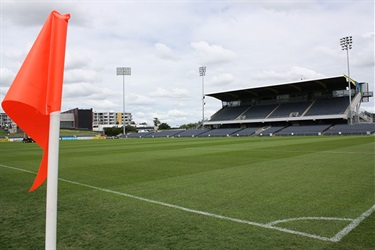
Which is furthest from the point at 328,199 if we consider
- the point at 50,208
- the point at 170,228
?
the point at 50,208

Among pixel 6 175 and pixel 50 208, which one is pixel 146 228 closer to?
pixel 50 208

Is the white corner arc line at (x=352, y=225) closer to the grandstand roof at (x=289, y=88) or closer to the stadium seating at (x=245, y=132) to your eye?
the stadium seating at (x=245, y=132)

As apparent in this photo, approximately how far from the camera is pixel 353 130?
1876 inches

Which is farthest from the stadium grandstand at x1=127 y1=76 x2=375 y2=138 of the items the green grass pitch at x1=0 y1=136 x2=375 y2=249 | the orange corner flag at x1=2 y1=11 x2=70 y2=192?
the orange corner flag at x1=2 y1=11 x2=70 y2=192

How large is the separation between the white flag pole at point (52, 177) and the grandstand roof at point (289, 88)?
195 ft

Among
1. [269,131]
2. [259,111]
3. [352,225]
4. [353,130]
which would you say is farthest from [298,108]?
[352,225]

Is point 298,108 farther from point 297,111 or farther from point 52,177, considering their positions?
point 52,177

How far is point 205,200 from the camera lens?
6.55 metres

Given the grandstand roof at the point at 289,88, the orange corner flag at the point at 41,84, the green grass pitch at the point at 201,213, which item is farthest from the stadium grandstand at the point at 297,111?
the orange corner flag at the point at 41,84

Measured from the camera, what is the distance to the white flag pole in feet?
6.29

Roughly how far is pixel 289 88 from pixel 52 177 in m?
67.9

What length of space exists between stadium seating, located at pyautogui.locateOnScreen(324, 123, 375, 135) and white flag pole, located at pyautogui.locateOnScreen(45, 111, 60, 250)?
5114cm

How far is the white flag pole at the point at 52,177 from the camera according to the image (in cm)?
192

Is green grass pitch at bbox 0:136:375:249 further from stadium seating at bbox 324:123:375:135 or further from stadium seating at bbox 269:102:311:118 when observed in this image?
stadium seating at bbox 269:102:311:118
